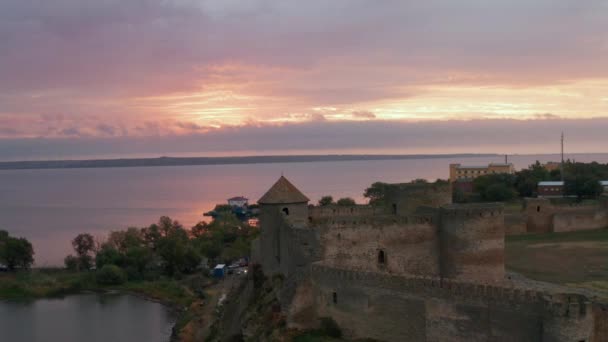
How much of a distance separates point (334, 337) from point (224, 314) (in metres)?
10.9

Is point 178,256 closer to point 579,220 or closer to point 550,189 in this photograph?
point 579,220

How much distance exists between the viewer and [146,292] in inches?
1628

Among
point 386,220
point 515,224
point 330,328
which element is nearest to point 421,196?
point 386,220

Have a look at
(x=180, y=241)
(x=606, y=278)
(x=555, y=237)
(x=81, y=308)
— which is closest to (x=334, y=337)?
(x=606, y=278)

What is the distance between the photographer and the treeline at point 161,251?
4422 centimetres

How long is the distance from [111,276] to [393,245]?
29.0 meters

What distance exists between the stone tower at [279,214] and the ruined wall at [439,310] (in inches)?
137

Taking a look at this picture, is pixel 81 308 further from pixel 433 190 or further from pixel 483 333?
pixel 483 333

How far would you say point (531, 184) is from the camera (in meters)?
58.1

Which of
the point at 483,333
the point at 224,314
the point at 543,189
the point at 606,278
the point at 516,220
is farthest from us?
the point at 543,189

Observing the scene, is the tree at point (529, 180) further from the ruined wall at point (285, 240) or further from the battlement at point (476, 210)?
the ruined wall at point (285, 240)

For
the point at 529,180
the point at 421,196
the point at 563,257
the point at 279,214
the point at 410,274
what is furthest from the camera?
the point at 529,180

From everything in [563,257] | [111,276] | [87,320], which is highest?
[563,257]

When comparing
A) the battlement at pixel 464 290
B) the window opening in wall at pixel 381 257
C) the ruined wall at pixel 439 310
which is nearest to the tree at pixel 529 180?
the window opening in wall at pixel 381 257
